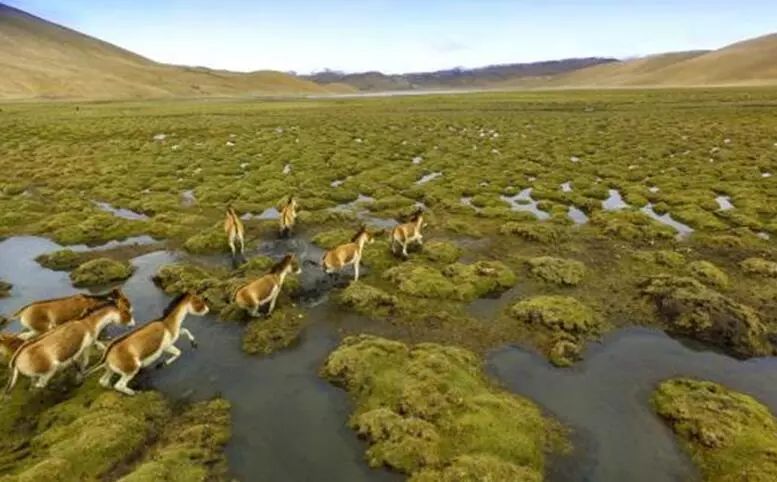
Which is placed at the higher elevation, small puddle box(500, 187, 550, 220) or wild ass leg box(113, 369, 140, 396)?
wild ass leg box(113, 369, 140, 396)

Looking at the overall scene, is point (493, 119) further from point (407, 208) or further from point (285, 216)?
point (285, 216)

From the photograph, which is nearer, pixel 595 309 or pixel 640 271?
pixel 595 309

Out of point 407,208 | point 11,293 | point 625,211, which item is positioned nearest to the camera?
point 11,293

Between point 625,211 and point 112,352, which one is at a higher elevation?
point 112,352

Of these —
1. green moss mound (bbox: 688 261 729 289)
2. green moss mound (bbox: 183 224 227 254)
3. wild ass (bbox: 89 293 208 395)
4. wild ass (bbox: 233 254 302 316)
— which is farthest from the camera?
green moss mound (bbox: 183 224 227 254)

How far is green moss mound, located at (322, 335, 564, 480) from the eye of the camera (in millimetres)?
11141

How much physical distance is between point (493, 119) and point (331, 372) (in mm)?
80345

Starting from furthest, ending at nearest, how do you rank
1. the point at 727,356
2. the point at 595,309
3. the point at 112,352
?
the point at 595,309 → the point at 727,356 → the point at 112,352

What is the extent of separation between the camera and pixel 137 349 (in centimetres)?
1297

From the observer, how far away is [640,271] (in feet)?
70.4

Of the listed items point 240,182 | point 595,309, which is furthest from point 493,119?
point 595,309

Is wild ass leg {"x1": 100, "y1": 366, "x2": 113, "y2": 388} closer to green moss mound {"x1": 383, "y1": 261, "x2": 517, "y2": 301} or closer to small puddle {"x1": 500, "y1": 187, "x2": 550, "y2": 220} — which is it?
green moss mound {"x1": 383, "y1": 261, "x2": 517, "y2": 301}

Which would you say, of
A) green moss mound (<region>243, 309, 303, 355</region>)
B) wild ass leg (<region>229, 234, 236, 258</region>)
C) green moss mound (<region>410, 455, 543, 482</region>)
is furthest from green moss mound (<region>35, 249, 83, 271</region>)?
green moss mound (<region>410, 455, 543, 482</region>)

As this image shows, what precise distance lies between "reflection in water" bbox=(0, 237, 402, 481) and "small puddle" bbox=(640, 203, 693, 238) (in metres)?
18.4
